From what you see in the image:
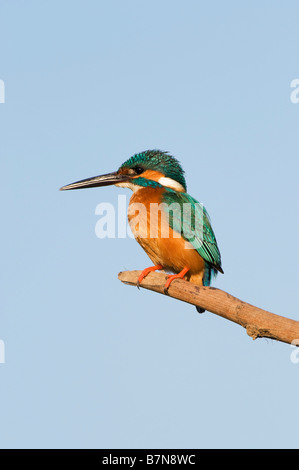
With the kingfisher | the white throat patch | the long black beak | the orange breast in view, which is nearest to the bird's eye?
the kingfisher

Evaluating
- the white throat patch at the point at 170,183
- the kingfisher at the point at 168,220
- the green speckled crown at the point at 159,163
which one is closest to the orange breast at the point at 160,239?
the kingfisher at the point at 168,220

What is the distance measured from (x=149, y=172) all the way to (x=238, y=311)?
2180 millimetres

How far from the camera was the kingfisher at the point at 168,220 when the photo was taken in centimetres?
596

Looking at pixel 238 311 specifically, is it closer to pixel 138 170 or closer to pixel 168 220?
pixel 168 220

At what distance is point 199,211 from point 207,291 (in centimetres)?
139

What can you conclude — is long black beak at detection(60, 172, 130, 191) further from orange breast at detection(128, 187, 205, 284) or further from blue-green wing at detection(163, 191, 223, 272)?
blue-green wing at detection(163, 191, 223, 272)

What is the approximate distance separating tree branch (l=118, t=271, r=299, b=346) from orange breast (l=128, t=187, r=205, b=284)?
416mm

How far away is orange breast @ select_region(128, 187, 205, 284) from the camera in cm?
595

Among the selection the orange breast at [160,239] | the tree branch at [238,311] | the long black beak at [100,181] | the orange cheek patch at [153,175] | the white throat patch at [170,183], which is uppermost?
the long black beak at [100,181]

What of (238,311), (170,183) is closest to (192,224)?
(170,183)

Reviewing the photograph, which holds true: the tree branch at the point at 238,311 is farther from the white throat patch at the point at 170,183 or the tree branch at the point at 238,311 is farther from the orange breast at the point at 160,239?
the white throat patch at the point at 170,183

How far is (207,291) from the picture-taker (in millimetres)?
5051
